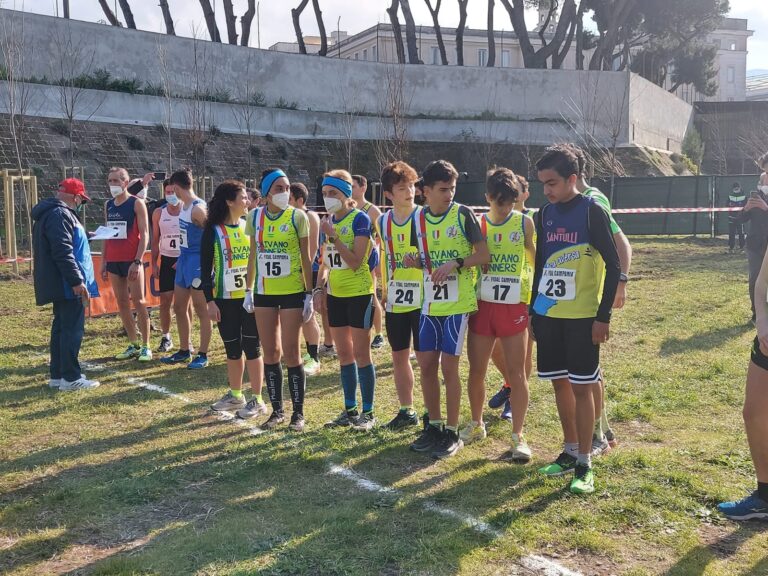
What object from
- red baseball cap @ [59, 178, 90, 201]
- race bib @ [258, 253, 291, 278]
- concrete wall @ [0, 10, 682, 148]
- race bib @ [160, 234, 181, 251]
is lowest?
race bib @ [258, 253, 291, 278]

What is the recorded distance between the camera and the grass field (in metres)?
3.94

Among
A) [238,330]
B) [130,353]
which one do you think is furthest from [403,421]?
[130,353]

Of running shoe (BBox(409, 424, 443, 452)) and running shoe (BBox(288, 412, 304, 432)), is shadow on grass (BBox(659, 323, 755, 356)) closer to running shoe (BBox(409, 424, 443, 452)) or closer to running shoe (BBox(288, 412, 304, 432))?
running shoe (BBox(409, 424, 443, 452))

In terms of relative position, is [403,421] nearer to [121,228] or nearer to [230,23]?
[121,228]

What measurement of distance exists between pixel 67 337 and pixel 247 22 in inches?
1330

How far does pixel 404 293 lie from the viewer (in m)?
5.75

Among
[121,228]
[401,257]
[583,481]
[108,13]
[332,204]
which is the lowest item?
[583,481]

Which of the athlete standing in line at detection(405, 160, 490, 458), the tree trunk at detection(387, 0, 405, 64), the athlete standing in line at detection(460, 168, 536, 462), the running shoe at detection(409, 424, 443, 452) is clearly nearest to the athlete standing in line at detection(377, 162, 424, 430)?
the athlete standing in line at detection(405, 160, 490, 458)

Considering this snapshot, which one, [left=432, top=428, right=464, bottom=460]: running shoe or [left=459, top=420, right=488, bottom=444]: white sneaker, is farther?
[left=459, top=420, right=488, bottom=444]: white sneaker

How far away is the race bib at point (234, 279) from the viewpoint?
21.2ft

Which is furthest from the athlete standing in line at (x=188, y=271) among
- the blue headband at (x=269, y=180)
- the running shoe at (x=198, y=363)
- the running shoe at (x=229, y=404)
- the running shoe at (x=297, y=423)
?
the running shoe at (x=297, y=423)

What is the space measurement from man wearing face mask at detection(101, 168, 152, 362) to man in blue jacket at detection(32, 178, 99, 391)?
36.8 inches

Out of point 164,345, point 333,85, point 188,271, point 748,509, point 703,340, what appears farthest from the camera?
point 333,85

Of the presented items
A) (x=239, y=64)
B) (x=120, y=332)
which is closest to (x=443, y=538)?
(x=120, y=332)
